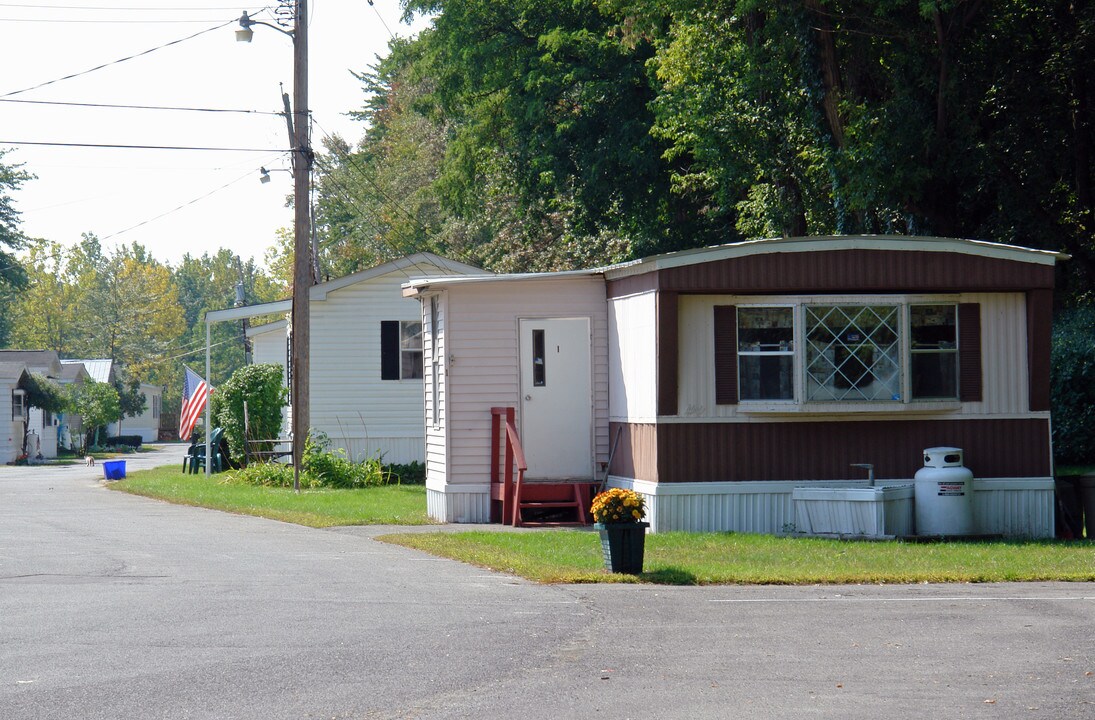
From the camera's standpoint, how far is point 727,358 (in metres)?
15.9

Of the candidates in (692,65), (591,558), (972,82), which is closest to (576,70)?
(692,65)

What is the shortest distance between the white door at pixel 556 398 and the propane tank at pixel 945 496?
178 inches

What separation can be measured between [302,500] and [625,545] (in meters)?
10.1

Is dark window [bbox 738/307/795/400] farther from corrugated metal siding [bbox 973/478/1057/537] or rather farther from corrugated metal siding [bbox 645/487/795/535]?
corrugated metal siding [bbox 973/478/1057/537]

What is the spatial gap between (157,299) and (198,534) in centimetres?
7984

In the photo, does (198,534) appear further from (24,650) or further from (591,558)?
(24,650)

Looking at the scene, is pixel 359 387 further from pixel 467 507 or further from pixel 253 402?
pixel 467 507

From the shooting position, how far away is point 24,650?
8.41 metres

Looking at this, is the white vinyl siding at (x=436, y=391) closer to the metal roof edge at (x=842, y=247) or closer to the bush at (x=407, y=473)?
the metal roof edge at (x=842, y=247)

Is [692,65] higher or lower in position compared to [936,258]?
higher

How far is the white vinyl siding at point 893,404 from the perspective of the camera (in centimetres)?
1570

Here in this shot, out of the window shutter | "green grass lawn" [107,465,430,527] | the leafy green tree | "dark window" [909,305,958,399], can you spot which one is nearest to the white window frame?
"dark window" [909,305,958,399]

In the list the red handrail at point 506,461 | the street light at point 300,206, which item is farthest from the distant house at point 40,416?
the red handrail at point 506,461

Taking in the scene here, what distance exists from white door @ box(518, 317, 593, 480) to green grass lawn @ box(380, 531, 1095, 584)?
1.99m
